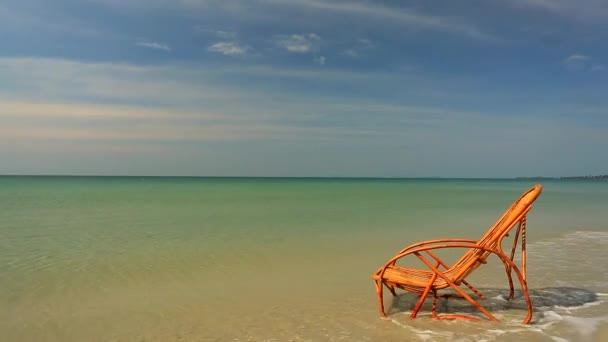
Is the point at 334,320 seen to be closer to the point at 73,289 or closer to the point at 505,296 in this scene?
the point at 505,296

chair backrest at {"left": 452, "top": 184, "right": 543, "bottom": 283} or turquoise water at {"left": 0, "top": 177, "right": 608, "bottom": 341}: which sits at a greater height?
chair backrest at {"left": 452, "top": 184, "right": 543, "bottom": 283}

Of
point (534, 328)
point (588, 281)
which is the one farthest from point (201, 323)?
point (588, 281)

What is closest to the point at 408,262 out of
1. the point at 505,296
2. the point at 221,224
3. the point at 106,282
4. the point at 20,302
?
the point at 505,296

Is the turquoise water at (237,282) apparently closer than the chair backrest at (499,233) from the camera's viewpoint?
Yes

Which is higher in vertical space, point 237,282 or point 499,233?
point 499,233

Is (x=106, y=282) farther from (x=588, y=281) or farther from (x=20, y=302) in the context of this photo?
(x=588, y=281)

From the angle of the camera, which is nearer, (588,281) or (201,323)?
(201,323)

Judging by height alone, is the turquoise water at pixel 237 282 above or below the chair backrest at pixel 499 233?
below

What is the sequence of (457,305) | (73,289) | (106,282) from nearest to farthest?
(457,305)
(73,289)
(106,282)

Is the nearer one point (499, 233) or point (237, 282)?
point (499, 233)

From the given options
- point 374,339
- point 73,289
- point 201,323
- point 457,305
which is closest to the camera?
point 374,339

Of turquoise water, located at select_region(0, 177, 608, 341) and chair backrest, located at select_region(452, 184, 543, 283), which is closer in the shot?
turquoise water, located at select_region(0, 177, 608, 341)

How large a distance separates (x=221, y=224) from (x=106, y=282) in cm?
740

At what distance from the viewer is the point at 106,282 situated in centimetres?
667
